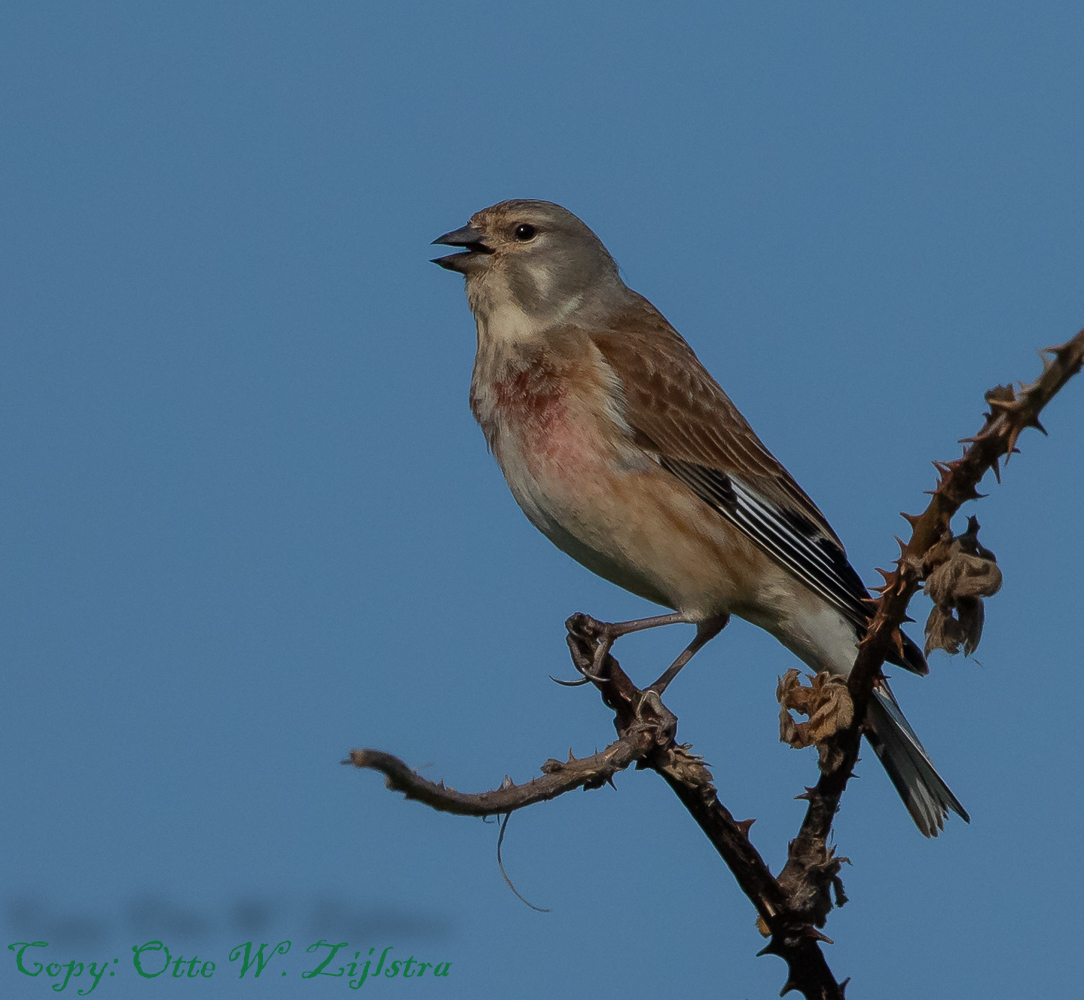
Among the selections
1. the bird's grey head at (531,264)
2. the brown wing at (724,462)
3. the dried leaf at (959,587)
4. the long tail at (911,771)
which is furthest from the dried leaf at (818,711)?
the bird's grey head at (531,264)

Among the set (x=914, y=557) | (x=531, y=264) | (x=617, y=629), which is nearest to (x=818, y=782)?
(x=914, y=557)

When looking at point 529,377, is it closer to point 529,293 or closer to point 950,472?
point 529,293

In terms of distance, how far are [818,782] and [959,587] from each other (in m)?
0.99

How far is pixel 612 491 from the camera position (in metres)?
6.79

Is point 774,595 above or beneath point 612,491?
beneath

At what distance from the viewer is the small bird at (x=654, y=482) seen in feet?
22.3

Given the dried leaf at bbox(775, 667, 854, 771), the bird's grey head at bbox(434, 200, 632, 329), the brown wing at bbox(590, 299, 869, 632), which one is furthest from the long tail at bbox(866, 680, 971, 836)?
the bird's grey head at bbox(434, 200, 632, 329)

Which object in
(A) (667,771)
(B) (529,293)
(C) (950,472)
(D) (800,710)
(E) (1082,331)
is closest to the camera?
(E) (1082,331)

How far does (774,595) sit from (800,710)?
9.13 feet

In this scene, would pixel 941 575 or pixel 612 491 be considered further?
pixel 612 491

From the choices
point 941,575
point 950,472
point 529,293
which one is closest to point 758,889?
point 941,575

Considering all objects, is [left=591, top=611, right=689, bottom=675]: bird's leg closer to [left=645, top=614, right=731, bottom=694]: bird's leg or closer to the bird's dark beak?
[left=645, top=614, right=731, bottom=694]: bird's leg

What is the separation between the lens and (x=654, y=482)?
6918 millimetres

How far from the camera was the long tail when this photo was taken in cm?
609
